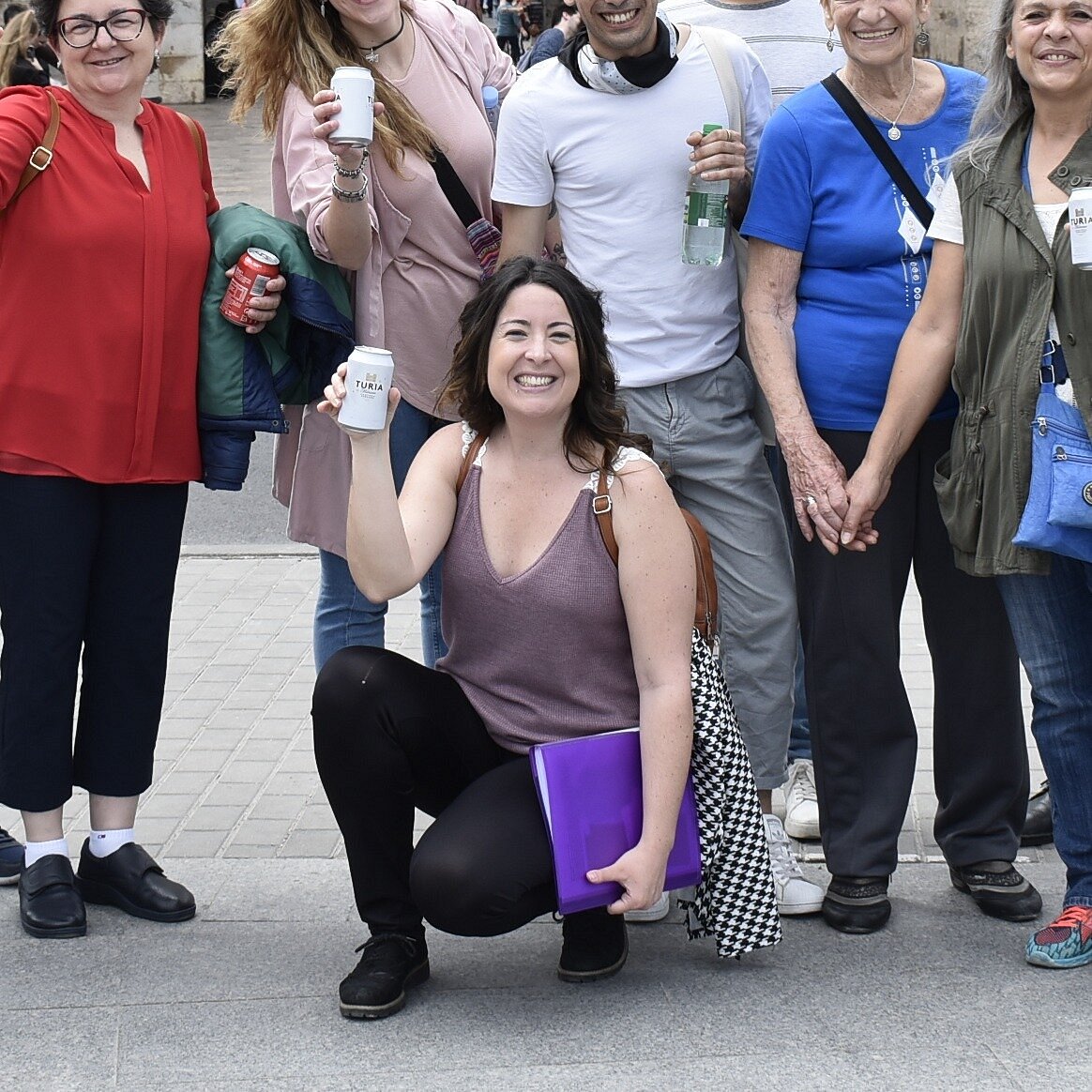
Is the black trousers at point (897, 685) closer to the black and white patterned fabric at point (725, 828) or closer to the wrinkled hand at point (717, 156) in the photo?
the black and white patterned fabric at point (725, 828)

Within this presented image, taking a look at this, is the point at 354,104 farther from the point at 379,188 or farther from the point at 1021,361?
the point at 1021,361

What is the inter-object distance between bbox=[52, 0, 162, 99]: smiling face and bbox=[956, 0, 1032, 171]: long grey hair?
1.63 meters

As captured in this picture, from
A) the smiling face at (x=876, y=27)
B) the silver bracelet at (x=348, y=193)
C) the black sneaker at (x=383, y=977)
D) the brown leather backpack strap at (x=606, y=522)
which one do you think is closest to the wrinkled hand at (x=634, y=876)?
the black sneaker at (x=383, y=977)

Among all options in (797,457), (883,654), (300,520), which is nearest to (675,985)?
(883,654)

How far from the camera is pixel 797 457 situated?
A: 349cm

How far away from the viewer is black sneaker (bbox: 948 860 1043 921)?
3600 mm

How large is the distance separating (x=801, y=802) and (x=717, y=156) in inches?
63.4

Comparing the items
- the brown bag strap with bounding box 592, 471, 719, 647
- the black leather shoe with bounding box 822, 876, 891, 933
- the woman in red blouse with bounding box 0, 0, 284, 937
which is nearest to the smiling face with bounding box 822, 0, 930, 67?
the brown bag strap with bounding box 592, 471, 719, 647

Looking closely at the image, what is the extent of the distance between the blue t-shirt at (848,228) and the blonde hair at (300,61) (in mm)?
768

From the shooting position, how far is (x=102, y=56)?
337 cm

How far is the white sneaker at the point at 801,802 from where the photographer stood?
410 centimetres

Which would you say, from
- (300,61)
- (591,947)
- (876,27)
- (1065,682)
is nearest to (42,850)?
(591,947)

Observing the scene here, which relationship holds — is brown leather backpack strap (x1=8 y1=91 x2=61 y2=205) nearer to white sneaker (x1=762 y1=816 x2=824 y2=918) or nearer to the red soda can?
the red soda can

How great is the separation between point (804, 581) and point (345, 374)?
4.02 feet
